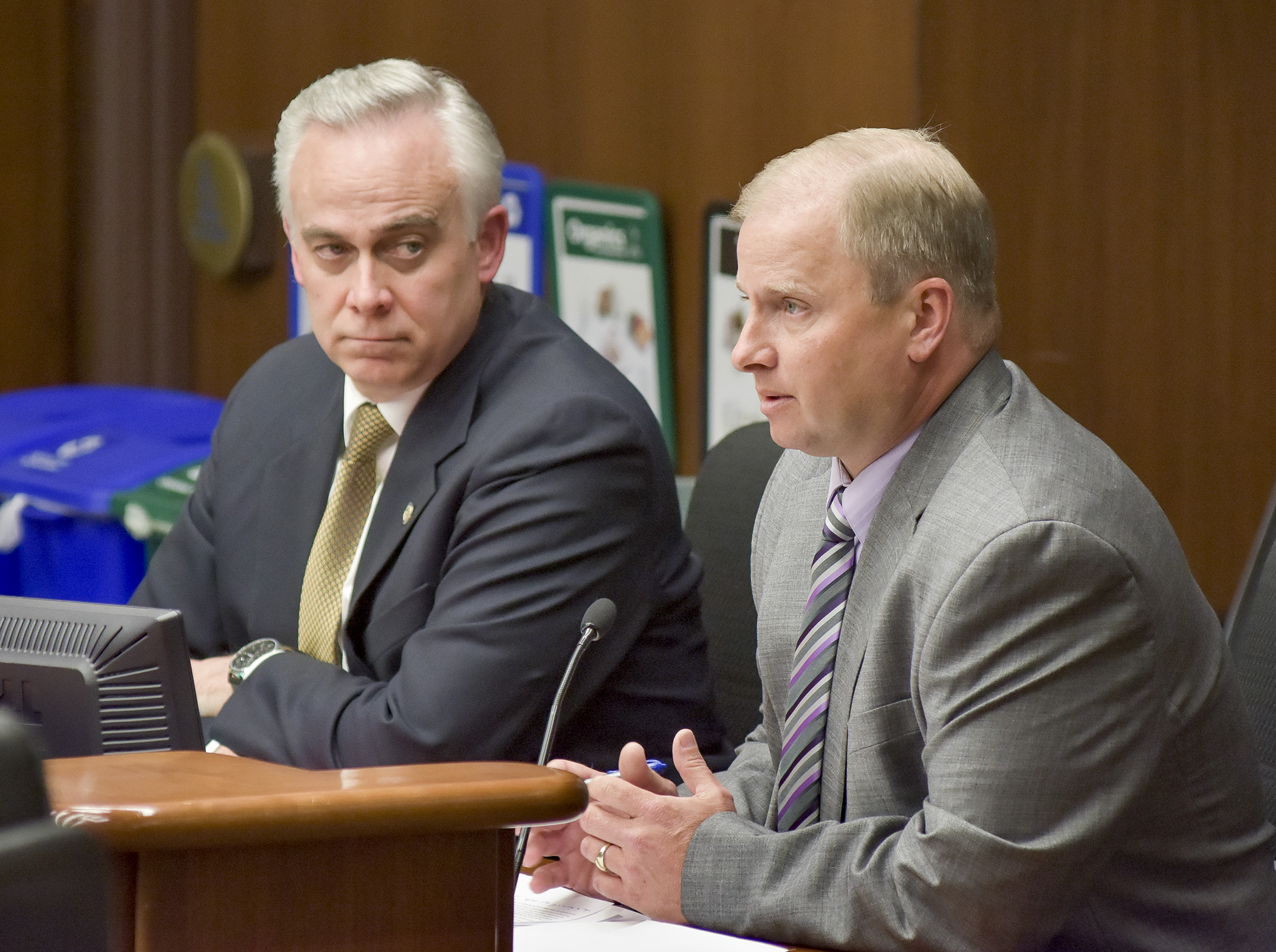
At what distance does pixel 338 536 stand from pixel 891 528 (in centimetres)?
91

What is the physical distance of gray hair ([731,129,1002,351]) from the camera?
148cm

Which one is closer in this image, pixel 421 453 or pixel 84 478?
pixel 421 453

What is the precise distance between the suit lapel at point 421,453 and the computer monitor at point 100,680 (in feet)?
2.41

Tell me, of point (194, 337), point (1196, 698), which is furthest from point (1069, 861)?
point (194, 337)

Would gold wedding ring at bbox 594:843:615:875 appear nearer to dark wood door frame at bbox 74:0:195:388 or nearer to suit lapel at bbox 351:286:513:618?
suit lapel at bbox 351:286:513:618

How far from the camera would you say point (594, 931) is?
141cm

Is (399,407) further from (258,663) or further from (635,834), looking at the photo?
(635,834)

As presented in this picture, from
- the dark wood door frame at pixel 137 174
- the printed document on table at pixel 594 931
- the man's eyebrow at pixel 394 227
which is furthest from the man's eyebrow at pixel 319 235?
the dark wood door frame at pixel 137 174

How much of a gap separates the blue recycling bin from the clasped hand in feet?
6.77

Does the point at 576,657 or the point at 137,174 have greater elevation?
the point at 576,657

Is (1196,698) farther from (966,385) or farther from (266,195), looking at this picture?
(266,195)

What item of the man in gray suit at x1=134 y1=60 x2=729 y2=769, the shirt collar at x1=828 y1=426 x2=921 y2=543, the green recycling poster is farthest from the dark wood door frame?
the shirt collar at x1=828 y1=426 x2=921 y2=543

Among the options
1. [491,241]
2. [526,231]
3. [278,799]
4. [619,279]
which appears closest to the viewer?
[278,799]

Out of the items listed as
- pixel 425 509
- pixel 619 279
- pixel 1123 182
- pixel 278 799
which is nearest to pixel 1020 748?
pixel 278 799
